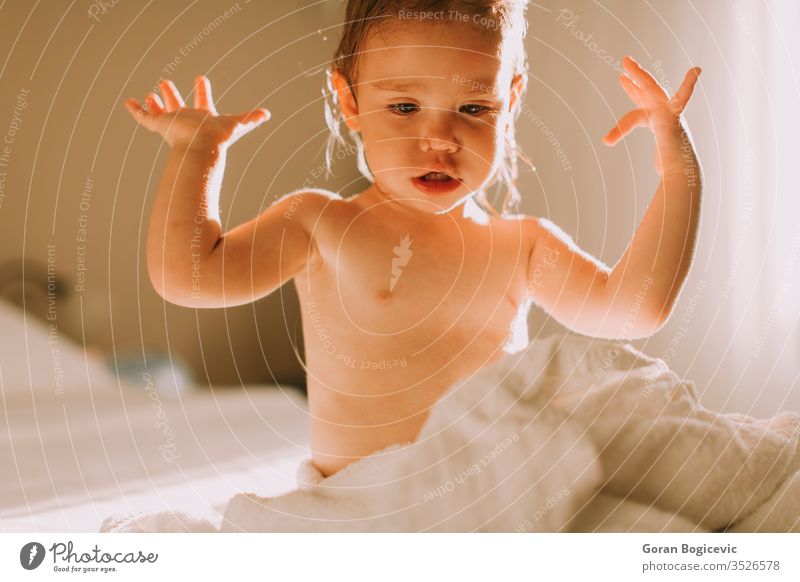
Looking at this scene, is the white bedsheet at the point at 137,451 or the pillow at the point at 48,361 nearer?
the white bedsheet at the point at 137,451

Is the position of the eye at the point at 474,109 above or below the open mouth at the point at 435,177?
above

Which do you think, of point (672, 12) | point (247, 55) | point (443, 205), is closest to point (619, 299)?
point (443, 205)

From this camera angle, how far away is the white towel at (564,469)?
48 cm

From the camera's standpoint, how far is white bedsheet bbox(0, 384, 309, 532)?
584 mm

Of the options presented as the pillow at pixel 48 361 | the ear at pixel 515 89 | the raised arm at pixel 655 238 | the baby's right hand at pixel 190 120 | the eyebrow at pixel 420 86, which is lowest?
the pillow at pixel 48 361

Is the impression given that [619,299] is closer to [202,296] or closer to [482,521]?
[482,521]

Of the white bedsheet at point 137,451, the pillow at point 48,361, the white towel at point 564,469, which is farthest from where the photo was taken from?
the pillow at point 48,361

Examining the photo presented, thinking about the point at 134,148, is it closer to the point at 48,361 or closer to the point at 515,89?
the point at 48,361

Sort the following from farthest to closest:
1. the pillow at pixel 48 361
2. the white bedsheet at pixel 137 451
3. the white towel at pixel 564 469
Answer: the pillow at pixel 48 361 → the white bedsheet at pixel 137 451 → the white towel at pixel 564 469

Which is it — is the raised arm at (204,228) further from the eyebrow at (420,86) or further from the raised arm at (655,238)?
the raised arm at (655,238)

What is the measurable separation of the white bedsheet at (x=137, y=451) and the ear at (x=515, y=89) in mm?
359
